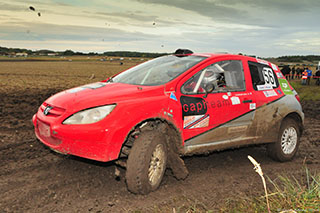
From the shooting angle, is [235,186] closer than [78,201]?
No

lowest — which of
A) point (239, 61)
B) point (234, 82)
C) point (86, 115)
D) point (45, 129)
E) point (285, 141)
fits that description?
point (285, 141)

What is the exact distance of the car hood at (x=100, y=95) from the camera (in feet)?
11.9

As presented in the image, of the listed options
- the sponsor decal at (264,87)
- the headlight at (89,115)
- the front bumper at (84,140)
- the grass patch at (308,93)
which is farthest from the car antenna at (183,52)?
the grass patch at (308,93)

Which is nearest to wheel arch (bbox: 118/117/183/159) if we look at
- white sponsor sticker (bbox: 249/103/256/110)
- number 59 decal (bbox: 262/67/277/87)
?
white sponsor sticker (bbox: 249/103/256/110)

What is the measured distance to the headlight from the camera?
11.6 feet

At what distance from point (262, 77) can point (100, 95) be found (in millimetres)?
3020

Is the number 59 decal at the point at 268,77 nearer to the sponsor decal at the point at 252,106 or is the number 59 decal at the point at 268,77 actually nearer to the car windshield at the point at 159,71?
the sponsor decal at the point at 252,106

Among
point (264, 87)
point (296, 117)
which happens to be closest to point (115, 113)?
point (264, 87)

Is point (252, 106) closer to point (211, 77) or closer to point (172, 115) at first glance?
point (211, 77)

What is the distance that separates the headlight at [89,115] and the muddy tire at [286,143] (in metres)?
3.37

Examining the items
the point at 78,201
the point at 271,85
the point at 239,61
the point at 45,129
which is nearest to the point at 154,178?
the point at 78,201

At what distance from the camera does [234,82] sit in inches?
192

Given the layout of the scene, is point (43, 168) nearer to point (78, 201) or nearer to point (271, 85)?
point (78, 201)

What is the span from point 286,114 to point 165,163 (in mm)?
2670
